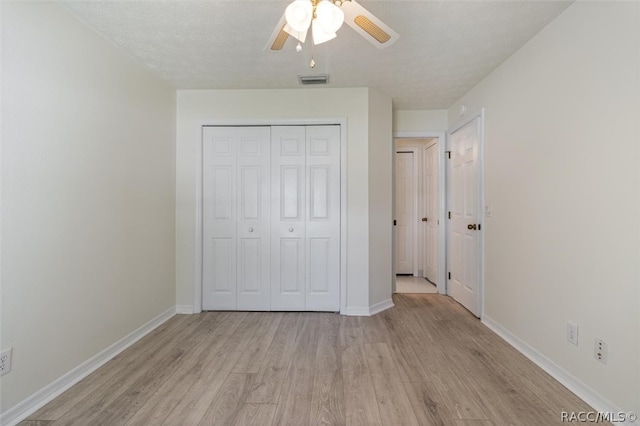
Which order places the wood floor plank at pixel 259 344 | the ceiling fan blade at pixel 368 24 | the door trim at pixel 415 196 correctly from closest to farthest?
the ceiling fan blade at pixel 368 24 → the wood floor plank at pixel 259 344 → the door trim at pixel 415 196

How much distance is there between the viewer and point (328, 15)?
4.17 feet

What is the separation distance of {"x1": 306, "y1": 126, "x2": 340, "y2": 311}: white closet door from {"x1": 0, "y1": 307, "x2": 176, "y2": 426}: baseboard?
1.63m

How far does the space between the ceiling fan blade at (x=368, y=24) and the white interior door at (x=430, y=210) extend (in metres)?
2.86

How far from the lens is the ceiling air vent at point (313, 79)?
9.04ft

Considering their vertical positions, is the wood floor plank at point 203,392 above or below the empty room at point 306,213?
below

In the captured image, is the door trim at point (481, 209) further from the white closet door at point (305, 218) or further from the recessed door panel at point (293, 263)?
the recessed door panel at point (293, 263)

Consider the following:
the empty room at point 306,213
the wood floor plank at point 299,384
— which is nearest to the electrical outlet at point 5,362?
the empty room at point 306,213

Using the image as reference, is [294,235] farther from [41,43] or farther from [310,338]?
[41,43]

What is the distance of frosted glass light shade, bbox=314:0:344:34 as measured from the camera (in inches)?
49.8

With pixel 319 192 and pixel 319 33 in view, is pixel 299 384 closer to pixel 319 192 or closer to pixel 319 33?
pixel 319 192

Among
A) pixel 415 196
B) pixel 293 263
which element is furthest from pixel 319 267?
pixel 415 196

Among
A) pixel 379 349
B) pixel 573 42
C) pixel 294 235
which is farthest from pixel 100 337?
pixel 573 42

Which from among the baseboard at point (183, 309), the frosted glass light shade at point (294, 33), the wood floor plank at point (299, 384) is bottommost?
the wood floor plank at point (299, 384)

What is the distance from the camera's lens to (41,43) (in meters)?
1.66
